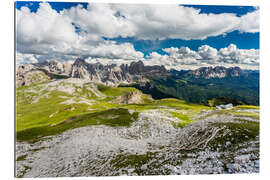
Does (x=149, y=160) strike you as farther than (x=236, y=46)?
No

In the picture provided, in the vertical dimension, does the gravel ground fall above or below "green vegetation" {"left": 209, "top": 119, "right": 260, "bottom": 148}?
below

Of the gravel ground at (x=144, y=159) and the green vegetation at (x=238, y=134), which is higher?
the green vegetation at (x=238, y=134)

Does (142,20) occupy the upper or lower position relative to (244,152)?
upper

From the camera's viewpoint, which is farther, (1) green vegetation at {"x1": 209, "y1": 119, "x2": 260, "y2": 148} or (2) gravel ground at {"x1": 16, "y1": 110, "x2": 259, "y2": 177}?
(1) green vegetation at {"x1": 209, "y1": 119, "x2": 260, "y2": 148}

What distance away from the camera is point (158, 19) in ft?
59.1

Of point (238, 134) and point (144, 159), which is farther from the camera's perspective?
point (238, 134)

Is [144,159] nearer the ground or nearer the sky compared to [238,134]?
nearer the ground

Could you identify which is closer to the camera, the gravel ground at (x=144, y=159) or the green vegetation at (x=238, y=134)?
the gravel ground at (x=144, y=159)
